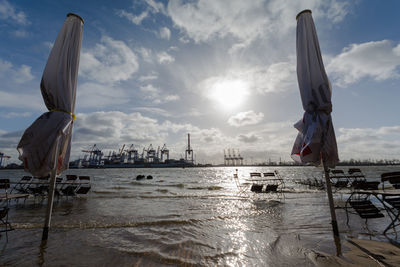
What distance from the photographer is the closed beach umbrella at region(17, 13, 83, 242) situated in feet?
10.4

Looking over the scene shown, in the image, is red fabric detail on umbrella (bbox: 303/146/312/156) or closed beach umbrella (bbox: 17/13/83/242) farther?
red fabric detail on umbrella (bbox: 303/146/312/156)

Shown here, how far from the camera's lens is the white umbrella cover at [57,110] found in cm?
316

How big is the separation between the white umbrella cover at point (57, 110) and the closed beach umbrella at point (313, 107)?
4.64 meters

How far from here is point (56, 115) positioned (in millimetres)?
3396

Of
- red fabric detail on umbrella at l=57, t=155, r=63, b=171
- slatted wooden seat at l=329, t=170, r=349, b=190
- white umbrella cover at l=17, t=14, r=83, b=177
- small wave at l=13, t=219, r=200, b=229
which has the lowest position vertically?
small wave at l=13, t=219, r=200, b=229

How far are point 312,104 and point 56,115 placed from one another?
4.96 meters

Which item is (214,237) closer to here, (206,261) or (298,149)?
(206,261)

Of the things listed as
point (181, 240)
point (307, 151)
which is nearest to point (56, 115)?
point (181, 240)

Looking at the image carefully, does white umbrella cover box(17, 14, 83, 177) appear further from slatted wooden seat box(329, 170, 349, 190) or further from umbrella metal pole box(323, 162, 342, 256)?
slatted wooden seat box(329, 170, 349, 190)

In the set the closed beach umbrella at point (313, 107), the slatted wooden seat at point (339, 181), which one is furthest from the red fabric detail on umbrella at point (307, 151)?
the slatted wooden seat at point (339, 181)

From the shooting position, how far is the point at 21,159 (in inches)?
126

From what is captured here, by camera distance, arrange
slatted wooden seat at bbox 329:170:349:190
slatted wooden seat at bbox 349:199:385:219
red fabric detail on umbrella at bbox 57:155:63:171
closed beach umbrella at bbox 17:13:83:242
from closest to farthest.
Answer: closed beach umbrella at bbox 17:13:83:242 → red fabric detail on umbrella at bbox 57:155:63:171 → slatted wooden seat at bbox 349:199:385:219 → slatted wooden seat at bbox 329:170:349:190

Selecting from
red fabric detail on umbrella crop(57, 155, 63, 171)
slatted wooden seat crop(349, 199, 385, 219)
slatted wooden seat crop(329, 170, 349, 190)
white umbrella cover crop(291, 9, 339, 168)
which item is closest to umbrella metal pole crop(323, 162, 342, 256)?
white umbrella cover crop(291, 9, 339, 168)

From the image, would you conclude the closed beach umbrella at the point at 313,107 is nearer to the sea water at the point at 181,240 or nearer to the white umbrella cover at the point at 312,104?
the white umbrella cover at the point at 312,104
